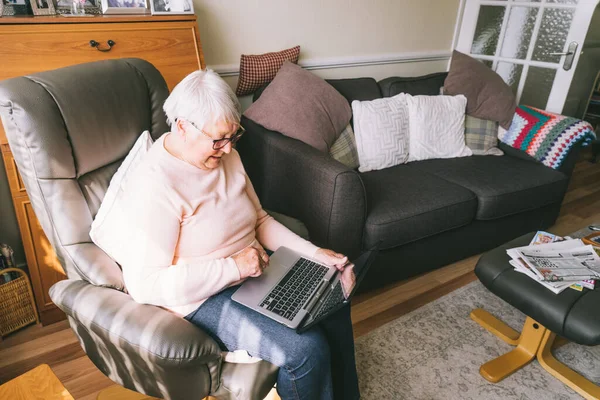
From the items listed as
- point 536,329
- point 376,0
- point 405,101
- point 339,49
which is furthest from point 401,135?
point 536,329

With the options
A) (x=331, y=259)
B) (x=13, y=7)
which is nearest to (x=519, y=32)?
(x=331, y=259)

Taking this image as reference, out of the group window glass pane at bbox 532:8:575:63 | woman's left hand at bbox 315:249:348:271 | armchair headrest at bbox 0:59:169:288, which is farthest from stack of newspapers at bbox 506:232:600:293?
window glass pane at bbox 532:8:575:63

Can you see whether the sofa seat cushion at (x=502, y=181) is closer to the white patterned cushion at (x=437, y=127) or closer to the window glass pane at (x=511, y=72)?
the white patterned cushion at (x=437, y=127)

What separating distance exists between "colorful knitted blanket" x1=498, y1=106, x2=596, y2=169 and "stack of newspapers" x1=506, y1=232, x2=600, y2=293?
2.77 feet

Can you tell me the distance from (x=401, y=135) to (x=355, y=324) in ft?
3.64

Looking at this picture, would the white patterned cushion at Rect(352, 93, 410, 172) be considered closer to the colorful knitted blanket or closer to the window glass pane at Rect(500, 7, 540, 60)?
the colorful knitted blanket

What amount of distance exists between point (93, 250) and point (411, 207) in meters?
1.35

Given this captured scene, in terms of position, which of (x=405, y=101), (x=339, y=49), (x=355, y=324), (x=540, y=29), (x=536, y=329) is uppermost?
(x=540, y=29)

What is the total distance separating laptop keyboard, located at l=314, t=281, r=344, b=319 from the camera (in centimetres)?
118

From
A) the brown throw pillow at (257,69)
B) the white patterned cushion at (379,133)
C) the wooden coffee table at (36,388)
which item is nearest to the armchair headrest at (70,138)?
the wooden coffee table at (36,388)

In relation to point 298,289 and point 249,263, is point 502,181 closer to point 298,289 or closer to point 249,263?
point 298,289

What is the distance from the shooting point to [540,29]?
117 inches

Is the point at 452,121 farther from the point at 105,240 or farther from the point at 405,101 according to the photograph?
the point at 105,240

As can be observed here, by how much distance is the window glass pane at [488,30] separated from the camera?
3.21m
